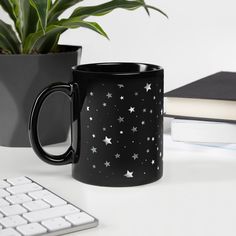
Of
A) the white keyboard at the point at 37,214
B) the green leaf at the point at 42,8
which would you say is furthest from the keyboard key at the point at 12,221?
the green leaf at the point at 42,8

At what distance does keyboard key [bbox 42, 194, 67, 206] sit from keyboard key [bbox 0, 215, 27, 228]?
47mm

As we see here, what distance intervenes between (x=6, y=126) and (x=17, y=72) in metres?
0.08

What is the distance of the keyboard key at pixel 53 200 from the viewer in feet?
2.12

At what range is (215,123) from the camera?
866mm

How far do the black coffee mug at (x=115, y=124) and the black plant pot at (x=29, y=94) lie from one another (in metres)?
0.14

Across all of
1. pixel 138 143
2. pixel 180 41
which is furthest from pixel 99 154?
pixel 180 41

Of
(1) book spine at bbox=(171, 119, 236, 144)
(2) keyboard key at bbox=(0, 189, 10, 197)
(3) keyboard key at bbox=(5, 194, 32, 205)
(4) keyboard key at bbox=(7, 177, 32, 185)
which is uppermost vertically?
(1) book spine at bbox=(171, 119, 236, 144)

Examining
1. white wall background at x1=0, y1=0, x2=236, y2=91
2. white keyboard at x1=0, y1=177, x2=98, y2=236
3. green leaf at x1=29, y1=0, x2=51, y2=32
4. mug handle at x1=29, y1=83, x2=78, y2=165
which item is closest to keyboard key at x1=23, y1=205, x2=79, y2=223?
white keyboard at x1=0, y1=177, x2=98, y2=236

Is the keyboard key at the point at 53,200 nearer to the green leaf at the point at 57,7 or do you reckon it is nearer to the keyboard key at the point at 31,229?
the keyboard key at the point at 31,229

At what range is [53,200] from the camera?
0.66 metres

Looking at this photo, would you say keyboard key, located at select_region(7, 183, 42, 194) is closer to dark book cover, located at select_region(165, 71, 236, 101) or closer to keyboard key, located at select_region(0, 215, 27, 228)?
keyboard key, located at select_region(0, 215, 27, 228)

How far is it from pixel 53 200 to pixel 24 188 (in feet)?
0.18

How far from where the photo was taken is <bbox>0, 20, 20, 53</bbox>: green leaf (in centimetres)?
87

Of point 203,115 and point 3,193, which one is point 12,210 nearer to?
point 3,193
